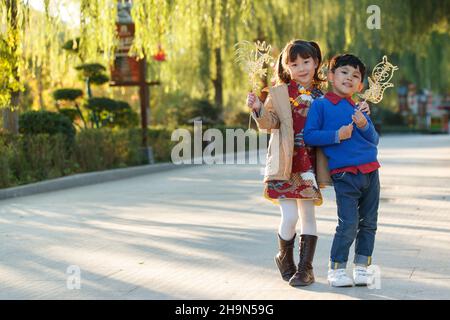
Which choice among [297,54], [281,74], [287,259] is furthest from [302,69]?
[287,259]

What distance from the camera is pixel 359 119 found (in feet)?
20.4

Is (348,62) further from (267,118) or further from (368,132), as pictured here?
(267,118)

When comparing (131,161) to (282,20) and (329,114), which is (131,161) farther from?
(329,114)

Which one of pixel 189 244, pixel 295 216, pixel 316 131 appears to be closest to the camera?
pixel 316 131

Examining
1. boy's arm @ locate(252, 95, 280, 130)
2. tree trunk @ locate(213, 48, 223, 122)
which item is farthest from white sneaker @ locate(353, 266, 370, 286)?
tree trunk @ locate(213, 48, 223, 122)

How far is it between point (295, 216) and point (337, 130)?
69 centimetres

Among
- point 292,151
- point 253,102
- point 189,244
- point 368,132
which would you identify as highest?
point 253,102

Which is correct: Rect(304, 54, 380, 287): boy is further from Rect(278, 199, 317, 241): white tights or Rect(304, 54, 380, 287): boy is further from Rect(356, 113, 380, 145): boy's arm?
Rect(278, 199, 317, 241): white tights

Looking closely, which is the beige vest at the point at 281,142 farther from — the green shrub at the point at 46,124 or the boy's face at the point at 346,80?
the green shrub at the point at 46,124

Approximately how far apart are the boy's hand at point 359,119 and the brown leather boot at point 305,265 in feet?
2.74

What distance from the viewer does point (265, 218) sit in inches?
414

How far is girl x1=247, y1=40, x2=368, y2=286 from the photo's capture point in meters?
6.35

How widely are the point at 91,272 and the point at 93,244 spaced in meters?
1.60
